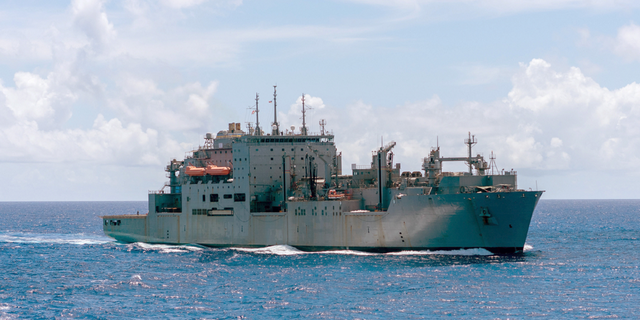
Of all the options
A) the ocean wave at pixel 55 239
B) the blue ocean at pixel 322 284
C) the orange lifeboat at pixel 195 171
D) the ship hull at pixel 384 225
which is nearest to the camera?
the blue ocean at pixel 322 284

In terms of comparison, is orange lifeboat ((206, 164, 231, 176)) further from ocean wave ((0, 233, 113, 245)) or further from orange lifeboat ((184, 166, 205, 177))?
ocean wave ((0, 233, 113, 245))

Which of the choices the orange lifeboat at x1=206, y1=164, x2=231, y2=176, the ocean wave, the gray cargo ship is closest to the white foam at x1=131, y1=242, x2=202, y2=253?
the gray cargo ship

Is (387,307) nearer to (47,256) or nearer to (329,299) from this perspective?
(329,299)

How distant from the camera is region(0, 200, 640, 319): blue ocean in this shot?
26.2 meters

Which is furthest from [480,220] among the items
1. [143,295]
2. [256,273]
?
[143,295]

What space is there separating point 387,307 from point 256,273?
10.9m

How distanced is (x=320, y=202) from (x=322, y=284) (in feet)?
37.1

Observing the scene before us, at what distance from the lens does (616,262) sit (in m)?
38.3

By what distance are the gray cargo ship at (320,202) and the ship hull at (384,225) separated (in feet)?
0.22

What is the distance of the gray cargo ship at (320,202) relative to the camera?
3800 cm

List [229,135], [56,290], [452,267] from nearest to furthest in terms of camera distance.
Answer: [56,290] < [452,267] < [229,135]

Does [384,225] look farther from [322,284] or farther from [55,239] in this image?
[55,239]

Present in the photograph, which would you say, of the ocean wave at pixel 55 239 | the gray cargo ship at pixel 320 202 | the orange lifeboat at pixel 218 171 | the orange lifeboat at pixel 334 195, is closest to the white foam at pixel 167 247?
the gray cargo ship at pixel 320 202

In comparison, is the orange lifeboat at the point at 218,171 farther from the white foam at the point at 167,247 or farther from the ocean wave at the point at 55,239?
the ocean wave at the point at 55,239
